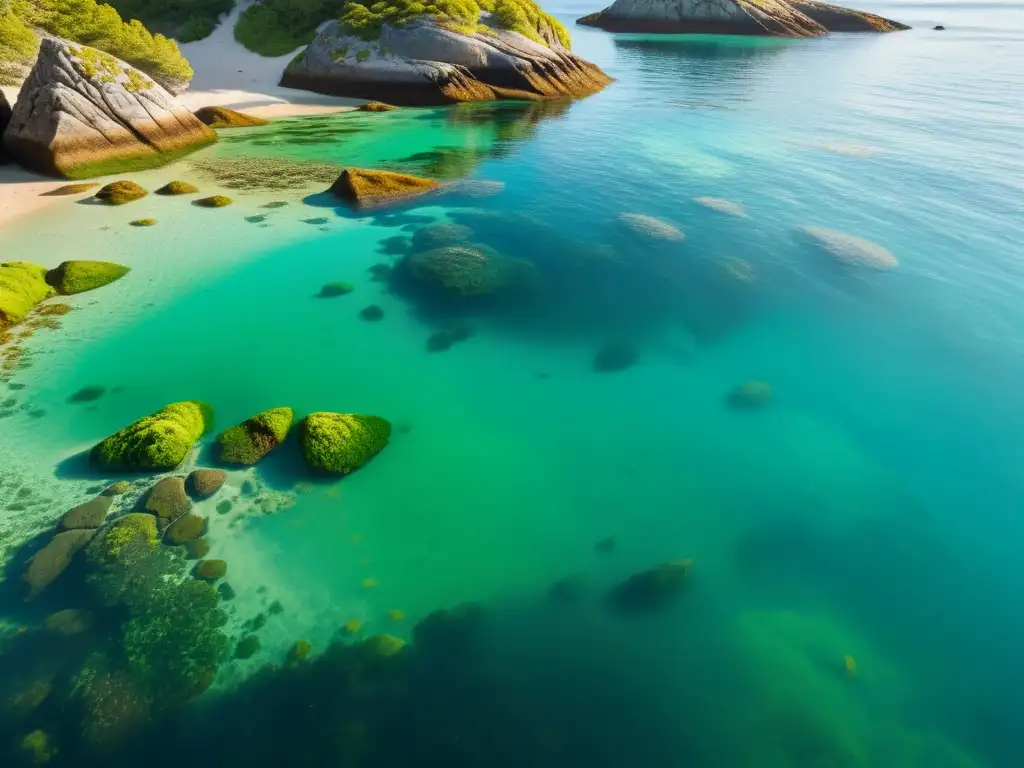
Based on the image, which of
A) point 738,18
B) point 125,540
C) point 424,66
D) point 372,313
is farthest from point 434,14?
point 738,18

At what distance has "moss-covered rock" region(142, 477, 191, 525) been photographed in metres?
13.3

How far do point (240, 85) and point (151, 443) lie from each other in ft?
203

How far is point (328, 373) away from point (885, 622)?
17.5m

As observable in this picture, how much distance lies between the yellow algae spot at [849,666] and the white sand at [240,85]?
186 feet

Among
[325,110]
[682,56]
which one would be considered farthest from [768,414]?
[682,56]

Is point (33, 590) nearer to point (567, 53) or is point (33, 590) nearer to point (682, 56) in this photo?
point (567, 53)

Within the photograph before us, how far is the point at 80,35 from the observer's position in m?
44.1

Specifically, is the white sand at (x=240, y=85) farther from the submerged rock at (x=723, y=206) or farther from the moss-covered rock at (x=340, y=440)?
the moss-covered rock at (x=340, y=440)

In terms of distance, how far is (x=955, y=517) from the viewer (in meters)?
14.2

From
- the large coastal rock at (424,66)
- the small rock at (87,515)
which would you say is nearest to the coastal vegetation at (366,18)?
the large coastal rock at (424,66)

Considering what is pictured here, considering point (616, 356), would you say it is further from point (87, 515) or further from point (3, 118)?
point (3, 118)

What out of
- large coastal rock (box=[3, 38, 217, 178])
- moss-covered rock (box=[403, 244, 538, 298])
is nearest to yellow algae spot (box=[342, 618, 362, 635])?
moss-covered rock (box=[403, 244, 538, 298])

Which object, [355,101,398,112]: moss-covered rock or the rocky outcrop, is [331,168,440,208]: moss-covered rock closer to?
the rocky outcrop

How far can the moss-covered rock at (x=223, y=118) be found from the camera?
47.4 meters
